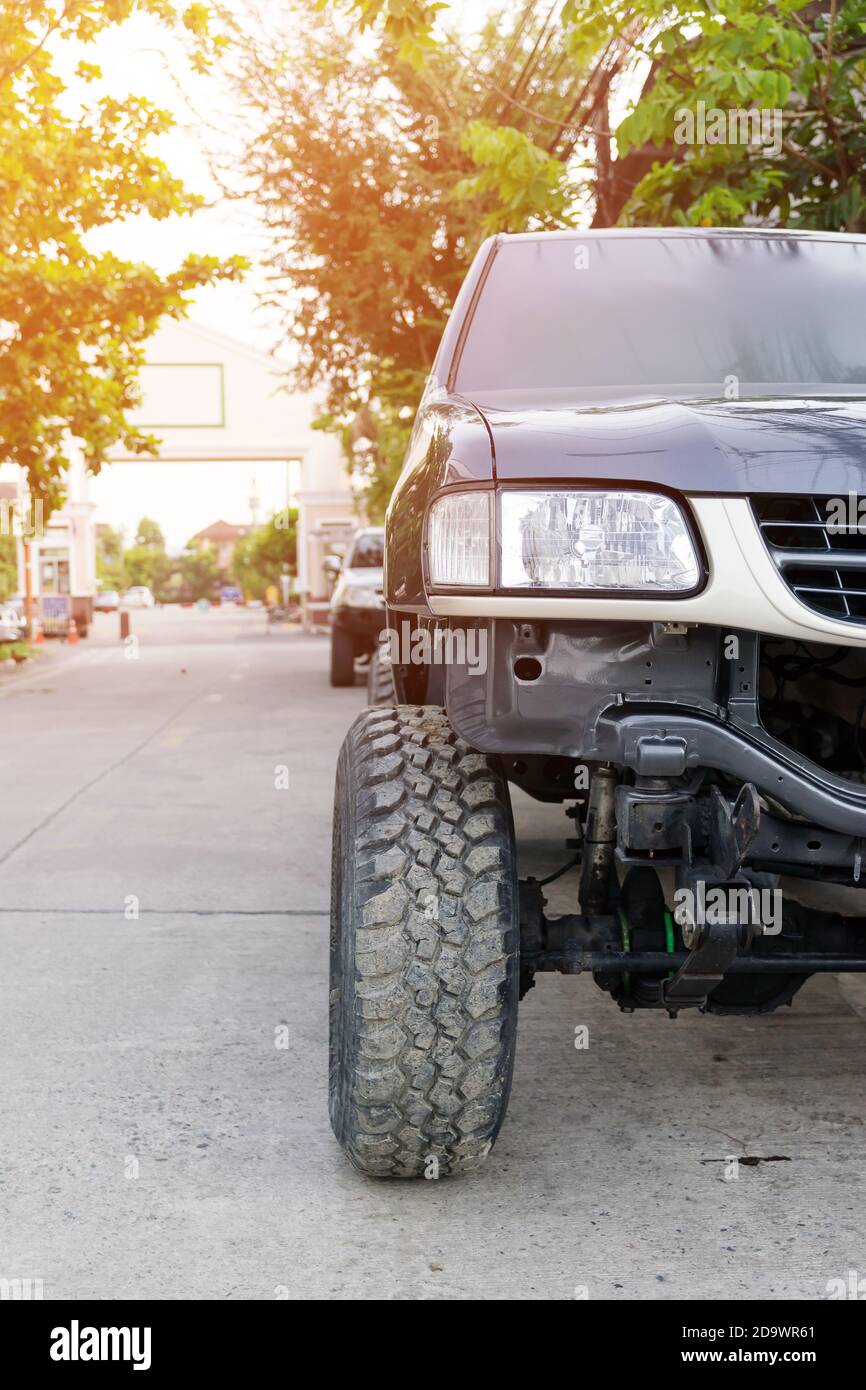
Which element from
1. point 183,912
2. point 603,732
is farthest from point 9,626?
point 603,732

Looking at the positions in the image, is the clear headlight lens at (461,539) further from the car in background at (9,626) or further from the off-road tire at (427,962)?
the car in background at (9,626)

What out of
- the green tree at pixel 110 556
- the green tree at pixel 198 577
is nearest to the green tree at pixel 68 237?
the green tree at pixel 110 556

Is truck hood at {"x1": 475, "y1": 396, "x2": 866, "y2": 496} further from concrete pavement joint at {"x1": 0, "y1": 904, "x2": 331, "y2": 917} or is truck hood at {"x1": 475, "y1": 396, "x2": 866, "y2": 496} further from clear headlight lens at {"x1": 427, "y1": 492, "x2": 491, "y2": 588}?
concrete pavement joint at {"x1": 0, "y1": 904, "x2": 331, "y2": 917}

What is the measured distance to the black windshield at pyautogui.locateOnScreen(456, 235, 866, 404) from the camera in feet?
11.6

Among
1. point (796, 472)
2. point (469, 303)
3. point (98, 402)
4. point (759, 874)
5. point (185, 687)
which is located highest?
point (98, 402)

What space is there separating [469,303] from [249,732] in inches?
293

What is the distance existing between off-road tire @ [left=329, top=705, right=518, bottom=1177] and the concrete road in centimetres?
20

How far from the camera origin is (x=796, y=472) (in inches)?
90.2

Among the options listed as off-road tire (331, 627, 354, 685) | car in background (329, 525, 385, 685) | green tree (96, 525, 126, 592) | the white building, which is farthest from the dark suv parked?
green tree (96, 525, 126, 592)

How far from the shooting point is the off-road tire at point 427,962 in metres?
2.56

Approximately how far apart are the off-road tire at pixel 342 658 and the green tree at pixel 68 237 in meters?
3.74

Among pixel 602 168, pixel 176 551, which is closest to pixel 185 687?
pixel 602 168
